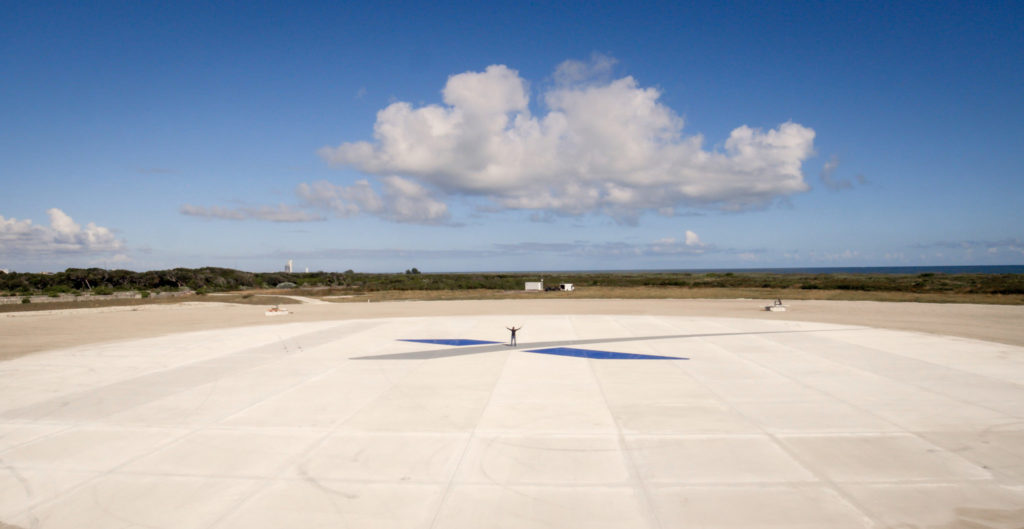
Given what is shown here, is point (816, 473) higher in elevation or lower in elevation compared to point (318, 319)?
lower

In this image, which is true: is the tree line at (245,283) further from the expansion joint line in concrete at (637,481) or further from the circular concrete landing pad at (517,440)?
the expansion joint line in concrete at (637,481)

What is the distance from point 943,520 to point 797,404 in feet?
15.1

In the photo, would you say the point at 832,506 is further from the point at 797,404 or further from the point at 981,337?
the point at 981,337

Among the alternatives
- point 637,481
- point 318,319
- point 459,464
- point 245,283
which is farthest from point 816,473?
point 245,283

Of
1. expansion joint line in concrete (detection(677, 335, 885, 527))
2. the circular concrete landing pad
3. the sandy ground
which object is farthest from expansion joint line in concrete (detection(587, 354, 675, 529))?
the sandy ground

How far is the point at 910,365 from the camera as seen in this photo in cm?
1362

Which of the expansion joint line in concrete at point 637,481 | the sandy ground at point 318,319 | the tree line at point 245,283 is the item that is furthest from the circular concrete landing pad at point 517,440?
the tree line at point 245,283

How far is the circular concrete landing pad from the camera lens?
575 centimetres

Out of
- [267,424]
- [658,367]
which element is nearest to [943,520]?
[658,367]

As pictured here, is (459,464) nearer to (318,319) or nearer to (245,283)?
(318,319)

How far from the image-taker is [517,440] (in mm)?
8047

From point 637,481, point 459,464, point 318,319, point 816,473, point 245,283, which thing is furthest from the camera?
point 245,283

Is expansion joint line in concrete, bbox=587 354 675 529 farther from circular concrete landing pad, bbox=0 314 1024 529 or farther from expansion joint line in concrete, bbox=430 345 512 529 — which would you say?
expansion joint line in concrete, bbox=430 345 512 529

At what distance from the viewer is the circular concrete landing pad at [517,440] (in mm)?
5754
